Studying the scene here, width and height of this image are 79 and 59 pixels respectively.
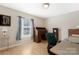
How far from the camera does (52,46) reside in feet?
4.51

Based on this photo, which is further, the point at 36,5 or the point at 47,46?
the point at 47,46

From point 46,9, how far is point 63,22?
33cm

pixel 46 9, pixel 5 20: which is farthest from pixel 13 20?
pixel 46 9

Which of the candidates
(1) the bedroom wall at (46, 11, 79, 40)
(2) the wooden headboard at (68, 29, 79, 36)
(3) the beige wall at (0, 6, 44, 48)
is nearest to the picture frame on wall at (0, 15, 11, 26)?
(3) the beige wall at (0, 6, 44, 48)

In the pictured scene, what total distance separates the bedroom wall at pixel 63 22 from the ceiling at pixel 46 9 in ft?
0.22

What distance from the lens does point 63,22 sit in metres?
1.33

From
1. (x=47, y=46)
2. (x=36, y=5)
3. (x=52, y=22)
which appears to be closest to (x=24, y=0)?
(x=36, y=5)

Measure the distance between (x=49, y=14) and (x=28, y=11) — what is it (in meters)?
0.31

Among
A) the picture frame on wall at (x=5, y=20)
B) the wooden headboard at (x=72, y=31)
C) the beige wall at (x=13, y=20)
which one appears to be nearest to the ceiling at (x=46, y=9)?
the beige wall at (x=13, y=20)

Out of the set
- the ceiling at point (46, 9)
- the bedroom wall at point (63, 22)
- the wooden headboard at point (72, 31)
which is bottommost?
the wooden headboard at point (72, 31)

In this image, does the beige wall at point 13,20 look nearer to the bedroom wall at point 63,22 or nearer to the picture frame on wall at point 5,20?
the picture frame on wall at point 5,20

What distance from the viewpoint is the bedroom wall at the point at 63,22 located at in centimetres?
127

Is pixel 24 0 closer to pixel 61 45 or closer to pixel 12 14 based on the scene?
pixel 12 14

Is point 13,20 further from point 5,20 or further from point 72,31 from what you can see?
point 72,31
